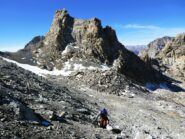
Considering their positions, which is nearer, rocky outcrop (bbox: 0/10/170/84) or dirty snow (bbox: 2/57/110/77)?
dirty snow (bbox: 2/57/110/77)

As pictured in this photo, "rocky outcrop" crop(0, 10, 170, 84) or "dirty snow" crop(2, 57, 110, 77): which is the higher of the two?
"rocky outcrop" crop(0, 10, 170, 84)

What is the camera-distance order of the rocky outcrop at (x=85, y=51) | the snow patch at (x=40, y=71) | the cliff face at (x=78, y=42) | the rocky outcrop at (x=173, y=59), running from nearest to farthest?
the snow patch at (x=40, y=71)
the rocky outcrop at (x=85, y=51)
the cliff face at (x=78, y=42)
the rocky outcrop at (x=173, y=59)

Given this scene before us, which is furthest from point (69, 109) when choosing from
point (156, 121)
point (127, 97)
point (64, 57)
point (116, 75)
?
point (64, 57)

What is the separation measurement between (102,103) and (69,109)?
13413 millimetres

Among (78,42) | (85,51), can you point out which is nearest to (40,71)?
(85,51)

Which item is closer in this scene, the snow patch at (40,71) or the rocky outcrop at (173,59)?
the snow patch at (40,71)

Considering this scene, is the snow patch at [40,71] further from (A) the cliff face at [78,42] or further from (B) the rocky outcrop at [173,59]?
(B) the rocky outcrop at [173,59]

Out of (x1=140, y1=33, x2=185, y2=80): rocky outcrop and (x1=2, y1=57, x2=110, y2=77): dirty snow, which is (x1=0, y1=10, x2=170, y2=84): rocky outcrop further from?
(x1=140, y1=33, x2=185, y2=80): rocky outcrop

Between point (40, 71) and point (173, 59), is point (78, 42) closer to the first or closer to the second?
point (40, 71)

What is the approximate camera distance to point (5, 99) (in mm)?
26453

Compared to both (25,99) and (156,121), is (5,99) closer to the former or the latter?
(25,99)

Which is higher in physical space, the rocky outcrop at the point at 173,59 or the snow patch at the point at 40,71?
the rocky outcrop at the point at 173,59

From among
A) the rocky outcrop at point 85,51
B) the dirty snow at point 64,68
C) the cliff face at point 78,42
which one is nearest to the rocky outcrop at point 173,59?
the rocky outcrop at point 85,51

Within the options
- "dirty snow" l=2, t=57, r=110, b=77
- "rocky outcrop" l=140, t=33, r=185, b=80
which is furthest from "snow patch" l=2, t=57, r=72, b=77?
"rocky outcrop" l=140, t=33, r=185, b=80
